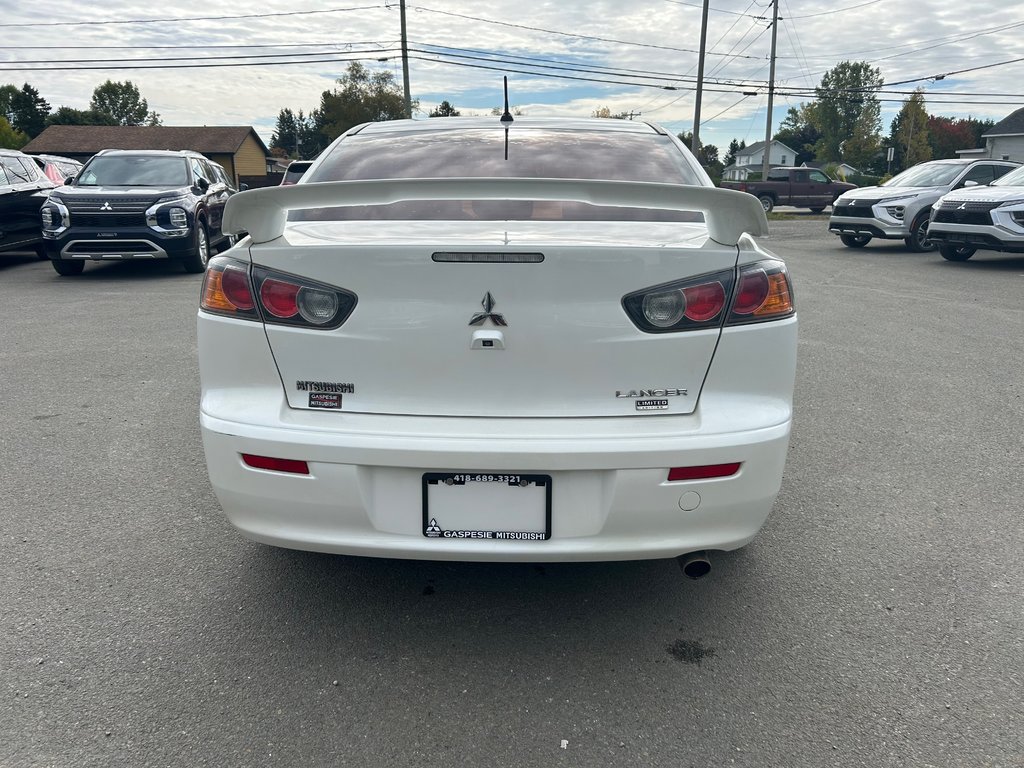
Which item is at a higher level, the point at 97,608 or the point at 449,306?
the point at 449,306

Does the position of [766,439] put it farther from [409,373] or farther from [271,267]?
[271,267]

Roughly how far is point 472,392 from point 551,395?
22 cm

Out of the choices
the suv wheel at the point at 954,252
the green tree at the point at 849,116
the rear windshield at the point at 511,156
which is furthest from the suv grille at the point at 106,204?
the green tree at the point at 849,116

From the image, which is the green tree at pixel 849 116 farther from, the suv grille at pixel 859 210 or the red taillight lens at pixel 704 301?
the red taillight lens at pixel 704 301

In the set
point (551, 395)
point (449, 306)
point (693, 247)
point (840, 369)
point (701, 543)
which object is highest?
point (693, 247)

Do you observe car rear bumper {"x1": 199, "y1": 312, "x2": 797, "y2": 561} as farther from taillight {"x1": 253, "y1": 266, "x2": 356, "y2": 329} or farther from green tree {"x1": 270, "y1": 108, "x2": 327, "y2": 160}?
green tree {"x1": 270, "y1": 108, "x2": 327, "y2": 160}

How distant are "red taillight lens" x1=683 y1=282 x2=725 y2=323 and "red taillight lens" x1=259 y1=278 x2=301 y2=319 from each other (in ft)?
3.60

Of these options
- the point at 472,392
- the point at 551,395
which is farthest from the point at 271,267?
the point at 551,395

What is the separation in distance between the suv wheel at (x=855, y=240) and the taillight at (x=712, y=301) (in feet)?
47.0

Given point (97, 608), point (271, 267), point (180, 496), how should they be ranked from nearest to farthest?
1. point (271, 267)
2. point (97, 608)
3. point (180, 496)

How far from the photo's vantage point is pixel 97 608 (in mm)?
2693

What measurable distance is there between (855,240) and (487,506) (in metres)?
15.5

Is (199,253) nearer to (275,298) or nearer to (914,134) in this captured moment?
(275,298)

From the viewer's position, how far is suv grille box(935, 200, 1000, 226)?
1166 centimetres
